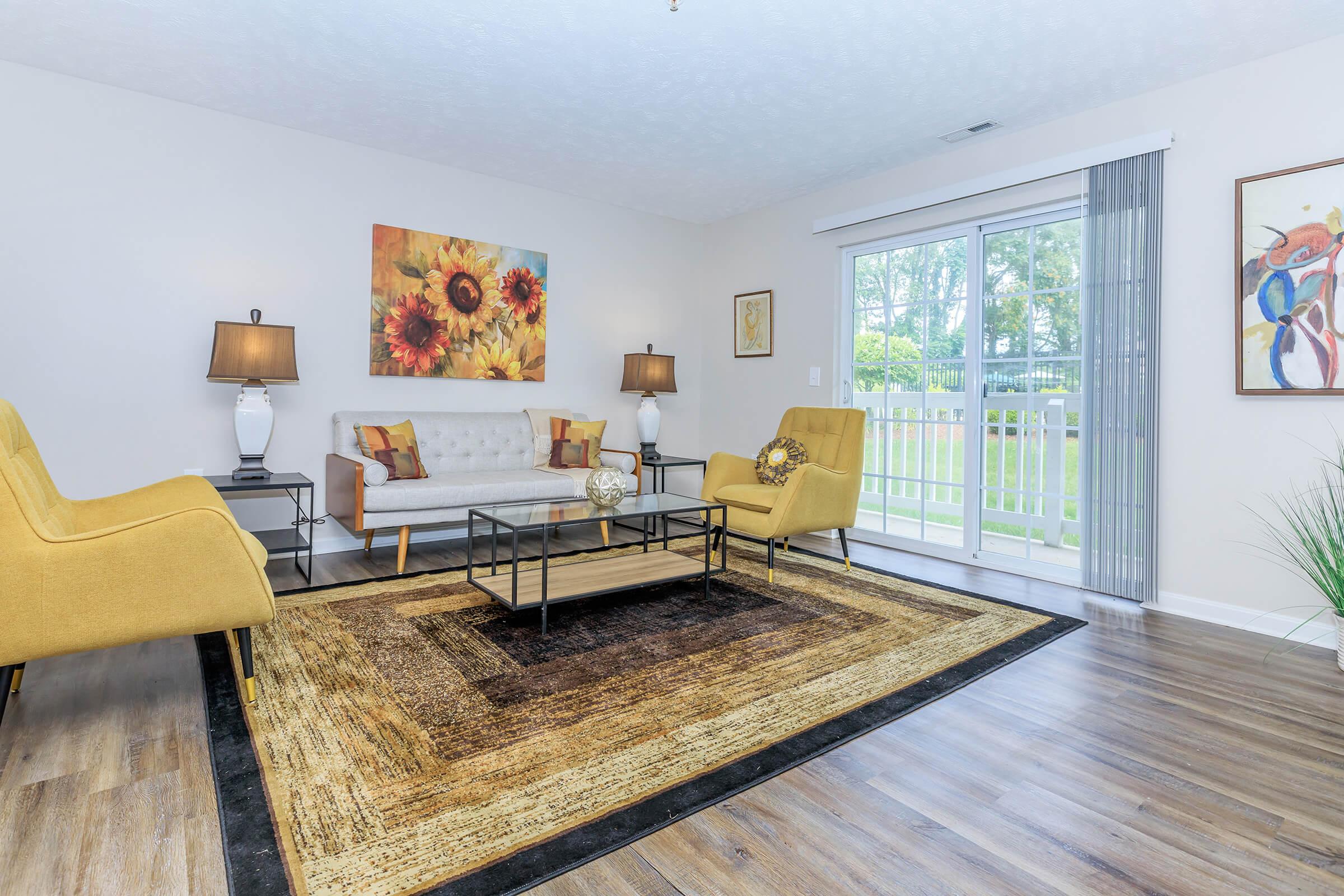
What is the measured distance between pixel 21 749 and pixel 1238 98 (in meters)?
5.17

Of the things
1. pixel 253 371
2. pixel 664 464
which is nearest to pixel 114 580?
pixel 253 371

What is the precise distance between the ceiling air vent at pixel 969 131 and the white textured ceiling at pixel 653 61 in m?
0.08

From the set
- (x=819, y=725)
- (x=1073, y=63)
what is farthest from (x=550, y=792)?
(x=1073, y=63)

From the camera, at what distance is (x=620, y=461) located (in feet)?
16.1

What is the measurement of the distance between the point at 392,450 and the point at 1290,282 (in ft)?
15.1

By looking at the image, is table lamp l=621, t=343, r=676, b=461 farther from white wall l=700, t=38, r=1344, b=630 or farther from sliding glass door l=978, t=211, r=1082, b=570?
white wall l=700, t=38, r=1344, b=630

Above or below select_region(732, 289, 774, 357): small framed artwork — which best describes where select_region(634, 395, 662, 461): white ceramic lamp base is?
below

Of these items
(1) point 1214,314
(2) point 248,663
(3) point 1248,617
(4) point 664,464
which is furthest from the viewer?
(4) point 664,464

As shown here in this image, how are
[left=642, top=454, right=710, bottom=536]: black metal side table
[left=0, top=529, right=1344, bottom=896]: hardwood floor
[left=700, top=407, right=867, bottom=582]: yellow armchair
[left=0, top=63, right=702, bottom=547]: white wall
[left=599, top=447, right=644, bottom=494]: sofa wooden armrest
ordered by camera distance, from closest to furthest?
Result: [left=0, top=529, right=1344, bottom=896]: hardwood floor, [left=0, top=63, right=702, bottom=547]: white wall, [left=700, top=407, right=867, bottom=582]: yellow armchair, [left=599, top=447, right=644, bottom=494]: sofa wooden armrest, [left=642, top=454, right=710, bottom=536]: black metal side table

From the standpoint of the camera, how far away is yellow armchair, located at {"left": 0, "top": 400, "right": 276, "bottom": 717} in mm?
1716

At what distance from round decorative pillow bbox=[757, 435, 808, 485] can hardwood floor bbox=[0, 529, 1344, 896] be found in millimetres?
1829

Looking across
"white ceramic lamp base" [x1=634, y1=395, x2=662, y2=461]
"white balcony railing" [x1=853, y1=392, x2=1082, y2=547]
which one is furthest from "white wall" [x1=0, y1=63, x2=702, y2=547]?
"white balcony railing" [x1=853, y1=392, x2=1082, y2=547]

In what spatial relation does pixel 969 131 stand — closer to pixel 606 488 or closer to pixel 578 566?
pixel 606 488

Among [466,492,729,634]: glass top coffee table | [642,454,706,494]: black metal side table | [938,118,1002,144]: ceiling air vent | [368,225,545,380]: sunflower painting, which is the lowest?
[466,492,729,634]: glass top coffee table
